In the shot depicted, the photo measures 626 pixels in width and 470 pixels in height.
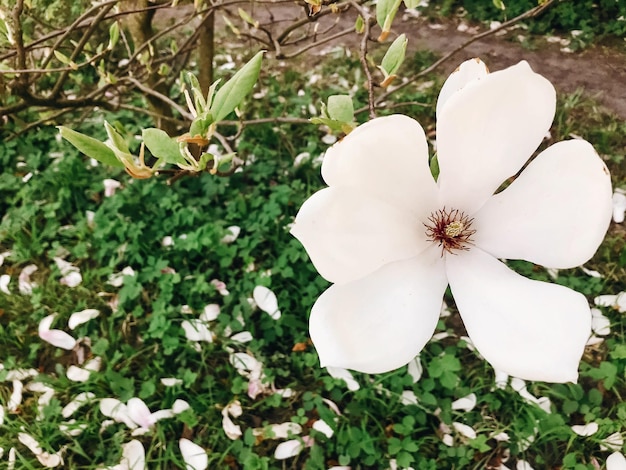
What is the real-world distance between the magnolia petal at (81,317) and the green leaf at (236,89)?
1.19m

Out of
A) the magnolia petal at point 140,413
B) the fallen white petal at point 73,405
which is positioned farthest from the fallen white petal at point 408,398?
the fallen white petal at point 73,405

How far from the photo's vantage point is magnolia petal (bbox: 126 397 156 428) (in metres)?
1.47

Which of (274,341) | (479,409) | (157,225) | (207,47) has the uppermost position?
(207,47)

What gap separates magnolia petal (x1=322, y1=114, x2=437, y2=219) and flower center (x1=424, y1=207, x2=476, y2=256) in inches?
1.6

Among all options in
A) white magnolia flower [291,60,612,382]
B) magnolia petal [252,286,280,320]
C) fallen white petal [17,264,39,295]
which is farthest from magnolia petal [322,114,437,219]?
fallen white petal [17,264,39,295]

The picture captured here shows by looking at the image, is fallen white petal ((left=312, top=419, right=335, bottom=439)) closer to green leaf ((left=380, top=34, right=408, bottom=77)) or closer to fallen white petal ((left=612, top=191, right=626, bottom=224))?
green leaf ((left=380, top=34, right=408, bottom=77))

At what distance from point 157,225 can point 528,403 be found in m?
1.22

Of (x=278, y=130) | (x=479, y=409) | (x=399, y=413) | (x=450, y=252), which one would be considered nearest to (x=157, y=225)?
(x=278, y=130)

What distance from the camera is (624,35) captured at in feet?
8.60

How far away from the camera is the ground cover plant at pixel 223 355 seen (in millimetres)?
1421

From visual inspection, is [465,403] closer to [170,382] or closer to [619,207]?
[170,382]

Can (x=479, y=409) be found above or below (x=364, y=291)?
below

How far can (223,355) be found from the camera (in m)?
1.63

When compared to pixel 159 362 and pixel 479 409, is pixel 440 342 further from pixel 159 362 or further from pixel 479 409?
pixel 159 362
